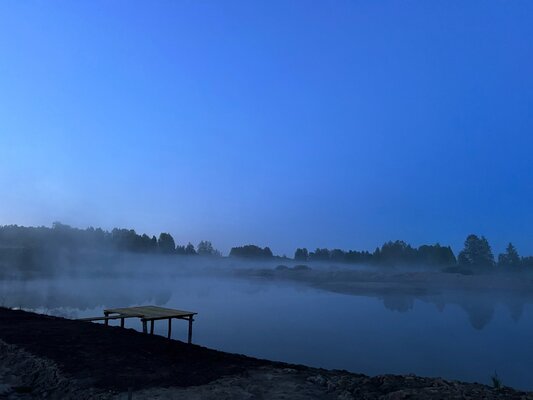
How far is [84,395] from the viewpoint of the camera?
7098 millimetres

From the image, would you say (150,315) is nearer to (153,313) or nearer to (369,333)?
(153,313)

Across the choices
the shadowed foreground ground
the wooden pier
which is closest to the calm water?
the wooden pier

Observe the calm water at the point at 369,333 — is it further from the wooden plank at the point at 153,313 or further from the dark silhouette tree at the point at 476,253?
the dark silhouette tree at the point at 476,253

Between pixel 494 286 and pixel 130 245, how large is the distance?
90.0 metres

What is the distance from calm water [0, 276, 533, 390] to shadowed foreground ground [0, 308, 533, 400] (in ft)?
16.4

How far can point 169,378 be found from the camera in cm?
828

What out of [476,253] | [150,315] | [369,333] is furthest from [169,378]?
[476,253]

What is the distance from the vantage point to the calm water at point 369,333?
14492 millimetres

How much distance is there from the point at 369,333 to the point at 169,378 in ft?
46.5

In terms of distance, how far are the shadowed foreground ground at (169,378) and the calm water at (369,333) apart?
16.4ft

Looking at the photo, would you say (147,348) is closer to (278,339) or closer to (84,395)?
(84,395)

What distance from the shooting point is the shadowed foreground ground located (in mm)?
7254

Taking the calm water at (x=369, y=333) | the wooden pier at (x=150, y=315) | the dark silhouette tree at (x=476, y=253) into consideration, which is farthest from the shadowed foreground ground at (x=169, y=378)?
the dark silhouette tree at (x=476, y=253)

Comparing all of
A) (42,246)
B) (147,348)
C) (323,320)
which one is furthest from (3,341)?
(42,246)
